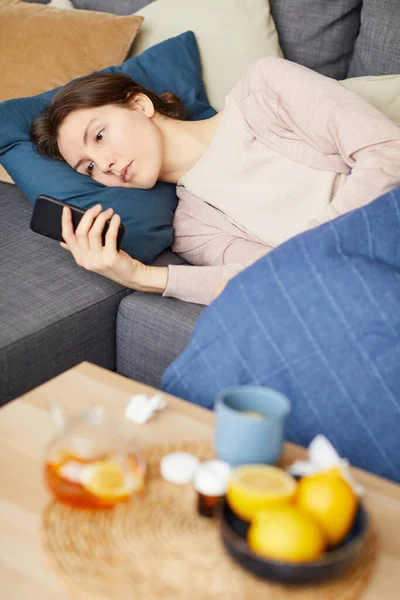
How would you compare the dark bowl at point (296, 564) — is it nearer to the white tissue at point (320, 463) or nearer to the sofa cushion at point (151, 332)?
the white tissue at point (320, 463)

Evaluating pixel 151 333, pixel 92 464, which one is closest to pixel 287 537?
pixel 92 464

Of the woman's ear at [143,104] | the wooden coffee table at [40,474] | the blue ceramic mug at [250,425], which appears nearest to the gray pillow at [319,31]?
the woman's ear at [143,104]

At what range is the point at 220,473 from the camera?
84cm

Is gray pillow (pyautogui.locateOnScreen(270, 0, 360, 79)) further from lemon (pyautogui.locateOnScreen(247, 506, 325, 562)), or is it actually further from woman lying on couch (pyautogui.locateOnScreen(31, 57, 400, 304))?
lemon (pyautogui.locateOnScreen(247, 506, 325, 562))

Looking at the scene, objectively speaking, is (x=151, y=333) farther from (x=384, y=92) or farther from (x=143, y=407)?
(x=384, y=92)

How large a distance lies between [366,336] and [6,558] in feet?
2.09

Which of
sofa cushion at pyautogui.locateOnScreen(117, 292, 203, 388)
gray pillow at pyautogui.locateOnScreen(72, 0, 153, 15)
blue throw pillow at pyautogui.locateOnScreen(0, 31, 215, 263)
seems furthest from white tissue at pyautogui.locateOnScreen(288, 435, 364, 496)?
gray pillow at pyautogui.locateOnScreen(72, 0, 153, 15)

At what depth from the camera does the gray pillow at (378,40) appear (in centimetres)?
201

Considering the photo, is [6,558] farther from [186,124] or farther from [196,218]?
[186,124]

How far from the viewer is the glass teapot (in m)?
0.82

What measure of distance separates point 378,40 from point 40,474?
1.66 meters

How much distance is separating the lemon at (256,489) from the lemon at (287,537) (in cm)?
3

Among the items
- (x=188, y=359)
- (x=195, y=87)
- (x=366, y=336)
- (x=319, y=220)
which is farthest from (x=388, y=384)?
(x=195, y=87)

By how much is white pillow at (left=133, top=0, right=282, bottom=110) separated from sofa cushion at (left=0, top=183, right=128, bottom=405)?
0.77m
